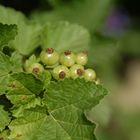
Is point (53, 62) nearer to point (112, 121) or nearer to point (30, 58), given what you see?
point (30, 58)

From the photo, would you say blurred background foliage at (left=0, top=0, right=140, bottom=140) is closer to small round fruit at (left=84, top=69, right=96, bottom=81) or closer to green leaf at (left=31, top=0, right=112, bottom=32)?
green leaf at (left=31, top=0, right=112, bottom=32)

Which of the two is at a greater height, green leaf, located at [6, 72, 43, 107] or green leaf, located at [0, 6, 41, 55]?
green leaf, located at [0, 6, 41, 55]

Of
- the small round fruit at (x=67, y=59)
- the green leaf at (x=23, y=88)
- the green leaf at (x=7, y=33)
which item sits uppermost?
the green leaf at (x=7, y=33)

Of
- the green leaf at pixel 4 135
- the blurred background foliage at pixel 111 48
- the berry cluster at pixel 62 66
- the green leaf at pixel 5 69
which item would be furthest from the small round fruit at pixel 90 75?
the blurred background foliage at pixel 111 48

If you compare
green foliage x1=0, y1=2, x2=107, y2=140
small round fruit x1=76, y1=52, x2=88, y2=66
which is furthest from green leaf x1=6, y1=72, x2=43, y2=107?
small round fruit x1=76, y1=52, x2=88, y2=66

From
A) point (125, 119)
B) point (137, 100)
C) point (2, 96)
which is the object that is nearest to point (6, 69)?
point (2, 96)

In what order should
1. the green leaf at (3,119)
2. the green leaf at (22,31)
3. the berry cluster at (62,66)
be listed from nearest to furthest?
the green leaf at (3,119) < the berry cluster at (62,66) < the green leaf at (22,31)

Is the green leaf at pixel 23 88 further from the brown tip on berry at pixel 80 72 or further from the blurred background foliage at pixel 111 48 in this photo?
the blurred background foliage at pixel 111 48
